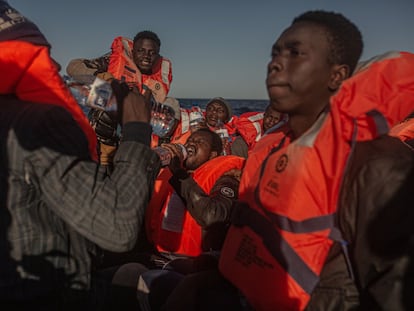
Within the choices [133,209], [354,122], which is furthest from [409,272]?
[133,209]

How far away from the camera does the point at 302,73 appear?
189cm

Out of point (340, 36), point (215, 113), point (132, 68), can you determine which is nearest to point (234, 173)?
point (340, 36)

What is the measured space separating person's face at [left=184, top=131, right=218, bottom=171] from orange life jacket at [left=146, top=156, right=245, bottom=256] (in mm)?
400

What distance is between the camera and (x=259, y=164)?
7.66ft

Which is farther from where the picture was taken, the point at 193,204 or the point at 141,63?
the point at 141,63

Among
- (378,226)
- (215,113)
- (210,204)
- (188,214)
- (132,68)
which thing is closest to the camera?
(378,226)

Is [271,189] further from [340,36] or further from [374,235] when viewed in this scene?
[340,36]

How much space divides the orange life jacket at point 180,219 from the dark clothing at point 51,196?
180 cm

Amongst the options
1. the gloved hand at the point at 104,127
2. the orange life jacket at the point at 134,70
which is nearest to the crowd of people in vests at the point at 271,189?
the gloved hand at the point at 104,127

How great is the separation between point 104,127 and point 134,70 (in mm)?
1375

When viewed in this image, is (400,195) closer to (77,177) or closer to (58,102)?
(77,177)

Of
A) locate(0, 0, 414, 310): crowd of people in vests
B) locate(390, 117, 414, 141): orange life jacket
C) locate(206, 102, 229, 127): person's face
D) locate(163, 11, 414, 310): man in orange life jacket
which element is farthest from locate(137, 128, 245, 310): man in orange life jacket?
locate(206, 102, 229, 127): person's face

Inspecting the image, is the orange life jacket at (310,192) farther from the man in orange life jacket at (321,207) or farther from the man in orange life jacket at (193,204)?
the man in orange life jacket at (193,204)

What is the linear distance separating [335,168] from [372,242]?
1.07 ft
